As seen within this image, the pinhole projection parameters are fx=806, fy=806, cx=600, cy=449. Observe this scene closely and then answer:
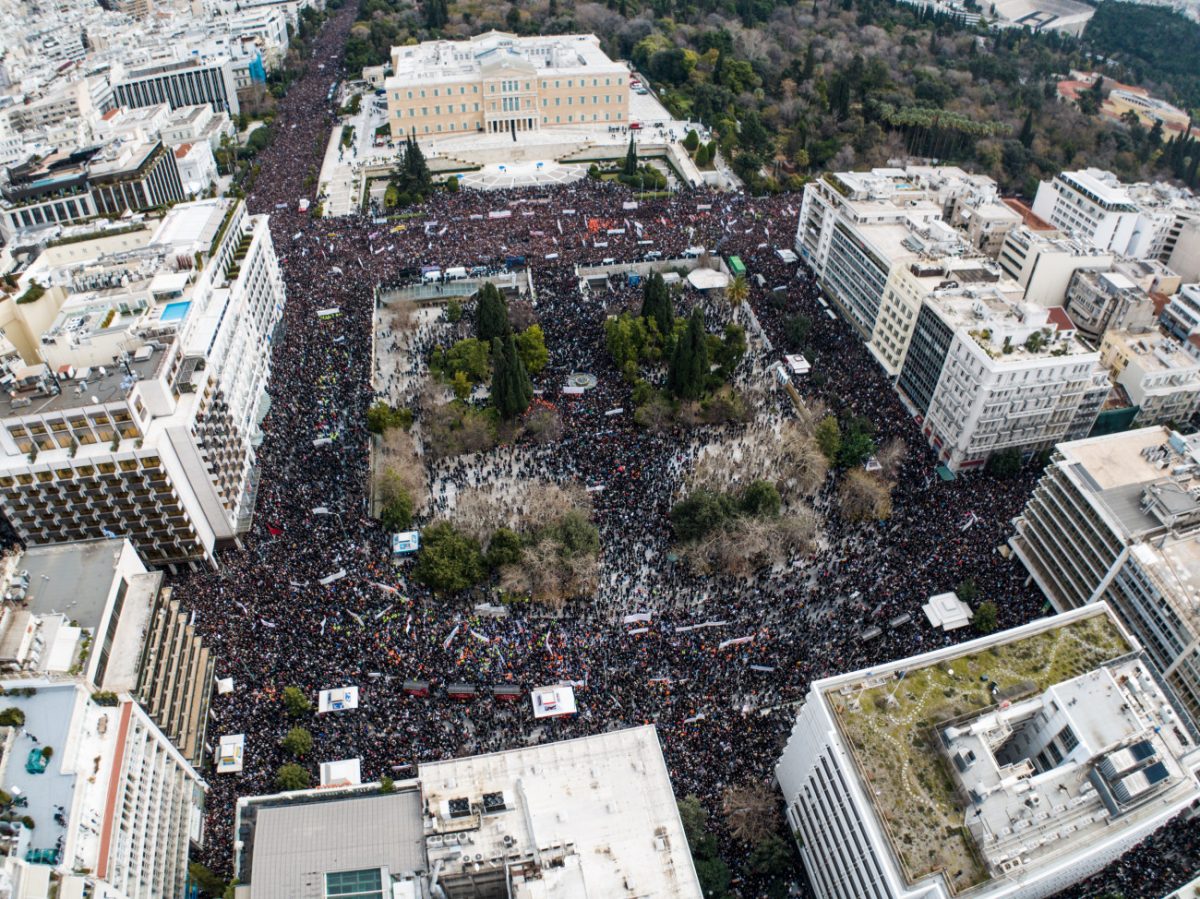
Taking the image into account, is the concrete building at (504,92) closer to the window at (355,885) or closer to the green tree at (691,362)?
the green tree at (691,362)

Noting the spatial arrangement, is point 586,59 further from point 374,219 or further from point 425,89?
point 374,219

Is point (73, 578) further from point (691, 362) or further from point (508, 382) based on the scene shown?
point (691, 362)

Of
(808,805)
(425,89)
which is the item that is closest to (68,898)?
(808,805)

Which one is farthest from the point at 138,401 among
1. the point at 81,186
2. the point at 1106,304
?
the point at 1106,304

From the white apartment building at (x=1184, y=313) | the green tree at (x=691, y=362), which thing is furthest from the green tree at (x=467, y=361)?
the white apartment building at (x=1184, y=313)

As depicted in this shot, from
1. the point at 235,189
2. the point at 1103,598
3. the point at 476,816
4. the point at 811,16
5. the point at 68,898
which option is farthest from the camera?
the point at 811,16

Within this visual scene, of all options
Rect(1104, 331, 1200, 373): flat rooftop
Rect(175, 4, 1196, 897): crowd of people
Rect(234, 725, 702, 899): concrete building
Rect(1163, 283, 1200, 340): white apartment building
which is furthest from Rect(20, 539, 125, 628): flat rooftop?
Rect(1163, 283, 1200, 340): white apartment building

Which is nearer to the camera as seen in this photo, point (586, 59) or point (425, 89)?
point (425, 89)
